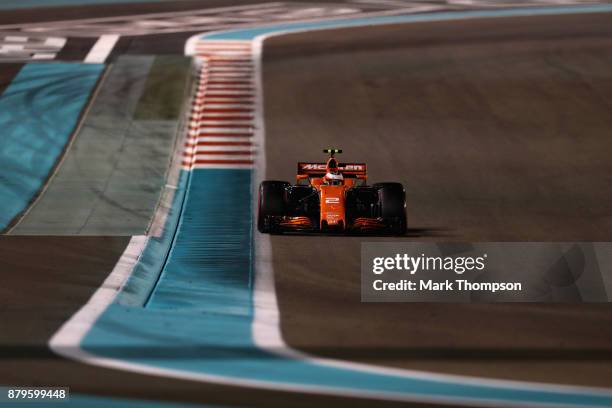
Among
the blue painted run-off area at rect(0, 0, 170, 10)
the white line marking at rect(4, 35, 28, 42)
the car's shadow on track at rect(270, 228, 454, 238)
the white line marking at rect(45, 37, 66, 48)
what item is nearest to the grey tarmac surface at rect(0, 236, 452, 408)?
the car's shadow on track at rect(270, 228, 454, 238)

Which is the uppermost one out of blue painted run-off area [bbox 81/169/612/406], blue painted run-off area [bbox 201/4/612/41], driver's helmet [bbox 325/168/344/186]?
blue painted run-off area [bbox 201/4/612/41]

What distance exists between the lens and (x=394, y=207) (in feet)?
71.3

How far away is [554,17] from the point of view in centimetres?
4494

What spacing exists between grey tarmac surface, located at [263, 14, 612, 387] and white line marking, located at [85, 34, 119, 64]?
5325 mm

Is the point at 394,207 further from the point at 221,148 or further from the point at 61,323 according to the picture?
the point at 221,148

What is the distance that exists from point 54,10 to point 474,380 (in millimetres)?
36675

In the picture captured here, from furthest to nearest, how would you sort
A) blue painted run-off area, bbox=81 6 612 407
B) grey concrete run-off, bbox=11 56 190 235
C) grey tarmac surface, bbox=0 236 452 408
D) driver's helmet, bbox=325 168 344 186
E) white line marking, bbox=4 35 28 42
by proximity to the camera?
white line marking, bbox=4 35 28 42, grey concrete run-off, bbox=11 56 190 235, driver's helmet, bbox=325 168 344 186, blue painted run-off area, bbox=81 6 612 407, grey tarmac surface, bbox=0 236 452 408

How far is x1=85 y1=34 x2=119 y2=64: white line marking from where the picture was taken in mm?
39219

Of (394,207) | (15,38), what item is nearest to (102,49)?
(15,38)

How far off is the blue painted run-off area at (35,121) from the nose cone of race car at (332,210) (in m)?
6.42

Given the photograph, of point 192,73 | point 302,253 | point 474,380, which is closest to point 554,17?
point 192,73

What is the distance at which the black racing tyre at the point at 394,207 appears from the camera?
21.7 m

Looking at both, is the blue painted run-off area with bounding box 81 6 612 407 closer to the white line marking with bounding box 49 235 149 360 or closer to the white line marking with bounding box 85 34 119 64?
the white line marking with bounding box 49 235 149 360

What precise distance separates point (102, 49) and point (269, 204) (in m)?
20.6
